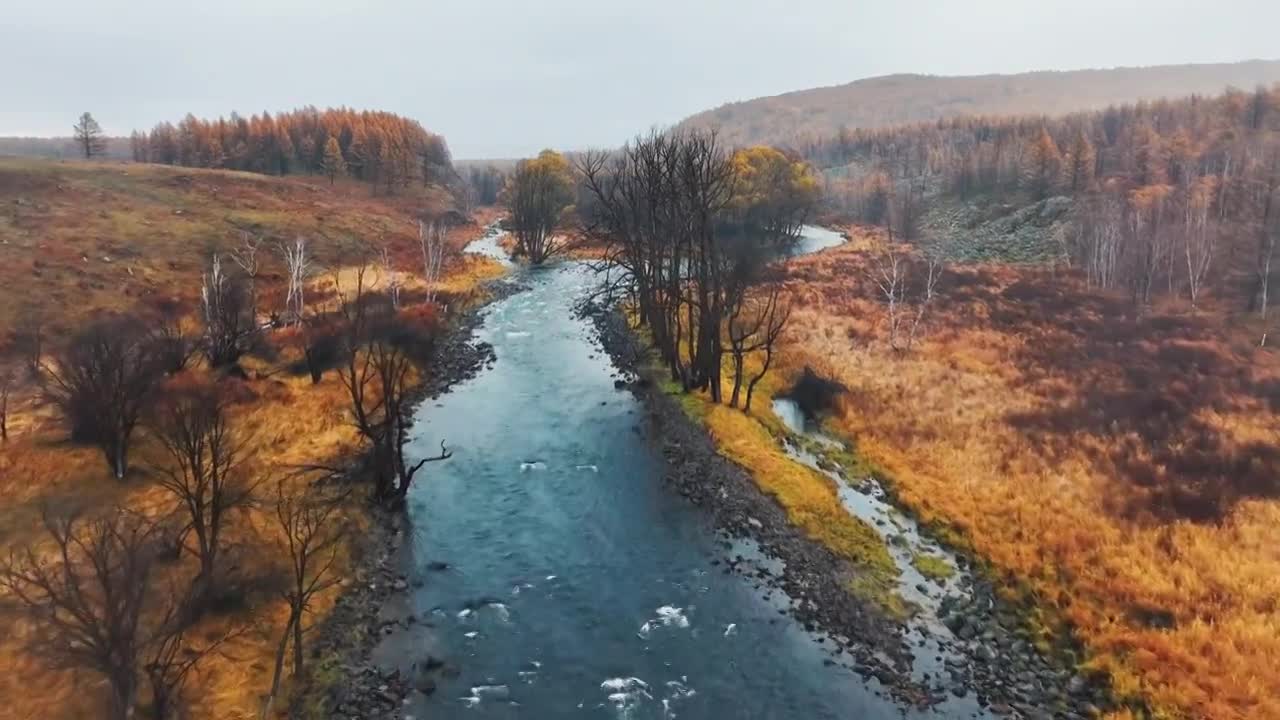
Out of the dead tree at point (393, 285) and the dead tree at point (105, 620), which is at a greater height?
the dead tree at point (393, 285)

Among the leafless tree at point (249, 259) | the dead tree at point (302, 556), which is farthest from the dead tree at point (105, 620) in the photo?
the leafless tree at point (249, 259)

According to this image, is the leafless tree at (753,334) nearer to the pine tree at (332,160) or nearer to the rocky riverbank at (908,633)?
the rocky riverbank at (908,633)

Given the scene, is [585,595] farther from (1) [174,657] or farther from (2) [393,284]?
(2) [393,284]

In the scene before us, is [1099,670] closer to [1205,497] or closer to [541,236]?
[1205,497]

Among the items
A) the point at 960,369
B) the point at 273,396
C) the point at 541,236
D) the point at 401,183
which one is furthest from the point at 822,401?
the point at 401,183

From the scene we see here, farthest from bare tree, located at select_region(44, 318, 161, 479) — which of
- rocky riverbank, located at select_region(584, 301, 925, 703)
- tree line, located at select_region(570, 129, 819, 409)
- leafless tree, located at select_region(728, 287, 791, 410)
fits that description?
leafless tree, located at select_region(728, 287, 791, 410)
